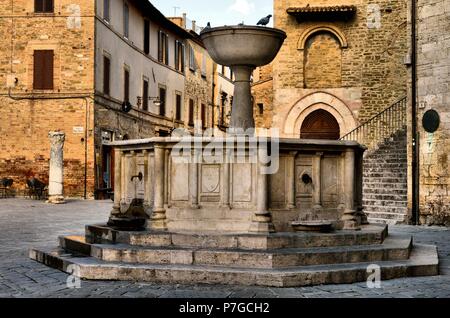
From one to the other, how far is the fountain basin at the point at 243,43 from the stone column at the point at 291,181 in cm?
156

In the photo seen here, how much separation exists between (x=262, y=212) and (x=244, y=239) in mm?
464

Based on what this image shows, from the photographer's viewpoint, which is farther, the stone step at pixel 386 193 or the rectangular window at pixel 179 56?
the rectangular window at pixel 179 56

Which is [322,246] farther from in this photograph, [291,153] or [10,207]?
[10,207]

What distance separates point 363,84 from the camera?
76.4ft

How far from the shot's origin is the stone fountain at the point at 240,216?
6719mm

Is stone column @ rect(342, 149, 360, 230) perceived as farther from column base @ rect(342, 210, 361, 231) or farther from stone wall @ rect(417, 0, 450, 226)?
stone wall @ rect(417, 0, 450, 226)

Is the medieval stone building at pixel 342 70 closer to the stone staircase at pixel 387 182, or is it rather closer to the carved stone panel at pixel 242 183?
the stone staircase at pixel 387 182

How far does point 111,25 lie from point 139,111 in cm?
519

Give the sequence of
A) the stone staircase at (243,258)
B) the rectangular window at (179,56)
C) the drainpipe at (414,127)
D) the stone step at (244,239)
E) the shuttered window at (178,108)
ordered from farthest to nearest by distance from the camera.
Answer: the rectangular window at (179,56) → the shuttered window at (178,108) → the drainpipe at (414,127) → the stone step at (244,239) → the stone staircase at (243,258)

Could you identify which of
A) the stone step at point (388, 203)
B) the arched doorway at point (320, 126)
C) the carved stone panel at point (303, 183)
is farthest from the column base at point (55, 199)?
the carved stone panel at point (303, 183)

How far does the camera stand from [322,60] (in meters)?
23.7

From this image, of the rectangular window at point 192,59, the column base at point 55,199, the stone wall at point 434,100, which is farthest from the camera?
the rectangular window at point 192,59

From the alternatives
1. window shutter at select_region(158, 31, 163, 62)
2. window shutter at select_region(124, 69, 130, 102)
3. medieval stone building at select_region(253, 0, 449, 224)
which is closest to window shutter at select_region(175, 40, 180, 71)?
window shutter at select_region(158, 31, 163, 62)

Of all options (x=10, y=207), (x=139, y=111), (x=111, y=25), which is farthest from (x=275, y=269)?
(x=139, y=111)
